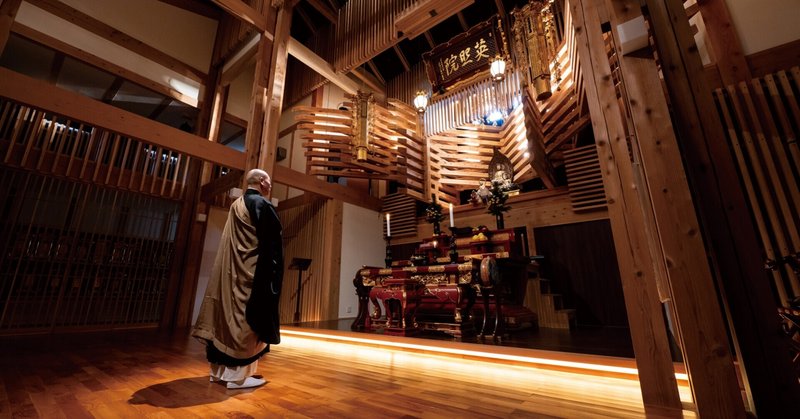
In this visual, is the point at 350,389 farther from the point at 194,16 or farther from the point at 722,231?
the point at 194,16

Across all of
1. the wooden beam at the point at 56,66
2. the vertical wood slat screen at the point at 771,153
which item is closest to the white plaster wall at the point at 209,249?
the wooden beam at the point at 56,66

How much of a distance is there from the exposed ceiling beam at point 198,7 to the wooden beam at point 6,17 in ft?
10.8

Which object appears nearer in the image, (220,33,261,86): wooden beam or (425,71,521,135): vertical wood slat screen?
(425,71,521,135): vertical wood slat screen

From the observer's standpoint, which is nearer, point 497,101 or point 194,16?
point 497,101

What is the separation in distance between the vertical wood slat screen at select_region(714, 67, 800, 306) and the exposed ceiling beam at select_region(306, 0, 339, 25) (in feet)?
23.0

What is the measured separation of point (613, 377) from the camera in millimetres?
2205

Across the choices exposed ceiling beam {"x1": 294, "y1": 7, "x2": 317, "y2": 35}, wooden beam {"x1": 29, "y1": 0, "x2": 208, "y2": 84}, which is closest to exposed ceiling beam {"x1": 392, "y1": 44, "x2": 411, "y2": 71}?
exposed ceiling beam {"x1": 294, "y1": 7, "x2": 317, "y2": 35}

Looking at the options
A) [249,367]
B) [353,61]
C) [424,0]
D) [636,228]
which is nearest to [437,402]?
[249,367]

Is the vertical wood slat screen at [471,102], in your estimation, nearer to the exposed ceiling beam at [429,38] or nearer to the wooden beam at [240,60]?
the exposed ceiling beam at [429,38]

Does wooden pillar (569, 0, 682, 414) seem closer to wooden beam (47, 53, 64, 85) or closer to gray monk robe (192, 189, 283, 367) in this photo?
gray monk robe (192, 189, 283, 367)

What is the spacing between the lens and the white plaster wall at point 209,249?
6.87 m

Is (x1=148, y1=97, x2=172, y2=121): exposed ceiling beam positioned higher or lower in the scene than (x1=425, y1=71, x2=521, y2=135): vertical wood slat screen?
higher

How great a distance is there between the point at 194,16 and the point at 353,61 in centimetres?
468

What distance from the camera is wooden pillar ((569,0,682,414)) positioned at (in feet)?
5.62
